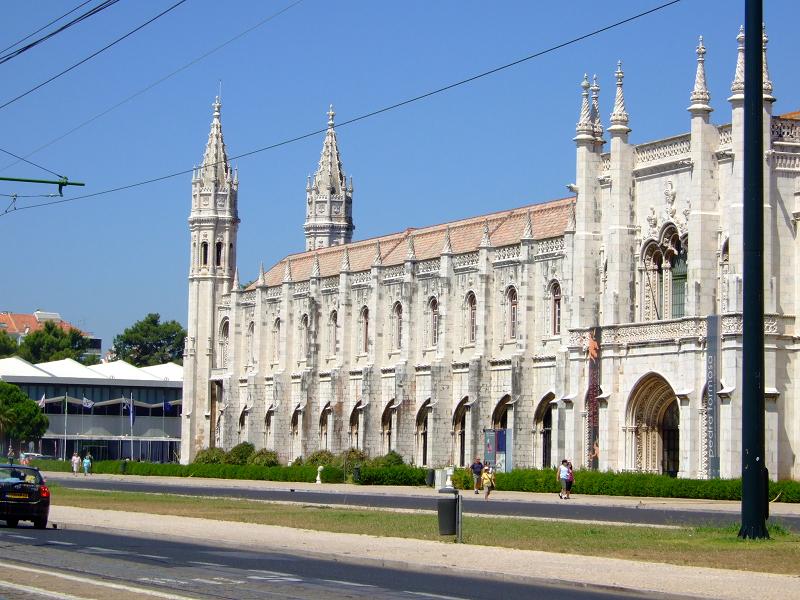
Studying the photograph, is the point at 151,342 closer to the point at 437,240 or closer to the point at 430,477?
the point at 437,240

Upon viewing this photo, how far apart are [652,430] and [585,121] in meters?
12.4

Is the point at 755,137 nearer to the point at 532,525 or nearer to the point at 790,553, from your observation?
the point at 790,553

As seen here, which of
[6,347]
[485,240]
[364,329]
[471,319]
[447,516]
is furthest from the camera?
[6,347]

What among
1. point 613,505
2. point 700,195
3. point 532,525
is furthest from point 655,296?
point 532,525

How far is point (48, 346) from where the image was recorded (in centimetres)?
16125

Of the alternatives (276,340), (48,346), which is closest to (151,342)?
(48,346)

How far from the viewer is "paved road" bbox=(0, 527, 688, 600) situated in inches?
804

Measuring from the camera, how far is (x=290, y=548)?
28297mm

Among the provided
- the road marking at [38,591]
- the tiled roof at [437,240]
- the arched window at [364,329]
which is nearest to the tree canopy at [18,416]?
the tiled roof at [437,240]

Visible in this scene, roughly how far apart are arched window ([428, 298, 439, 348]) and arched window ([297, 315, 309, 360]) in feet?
42.5

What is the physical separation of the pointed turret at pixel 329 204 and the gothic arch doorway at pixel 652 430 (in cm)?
5321

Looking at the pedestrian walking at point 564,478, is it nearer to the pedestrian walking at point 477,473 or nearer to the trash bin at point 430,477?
the pedestrian walking at point 477,473

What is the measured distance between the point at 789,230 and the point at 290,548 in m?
31.2

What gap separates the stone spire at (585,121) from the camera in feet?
204
